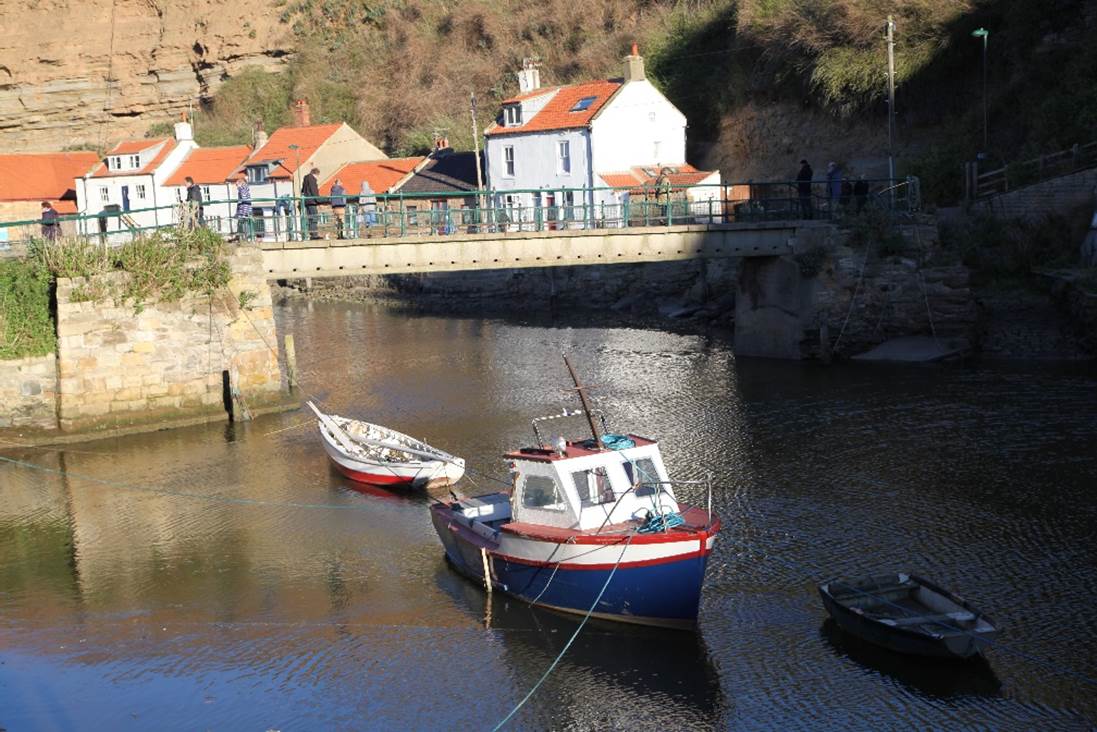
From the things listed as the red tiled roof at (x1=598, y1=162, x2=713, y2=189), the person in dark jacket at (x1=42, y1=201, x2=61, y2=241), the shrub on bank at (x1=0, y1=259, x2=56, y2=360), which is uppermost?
the red tiled roof at (x1=598, y1=162, x2=713, y2=189)

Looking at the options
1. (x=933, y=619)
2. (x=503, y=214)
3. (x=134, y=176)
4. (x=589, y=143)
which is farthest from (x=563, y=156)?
(x=933, y=619)

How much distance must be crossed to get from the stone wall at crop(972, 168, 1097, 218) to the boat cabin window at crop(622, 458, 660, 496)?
1064 inches

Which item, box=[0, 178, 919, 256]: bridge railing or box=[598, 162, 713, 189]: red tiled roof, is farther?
box=[598, 162, 713, 189]: red tiled roof

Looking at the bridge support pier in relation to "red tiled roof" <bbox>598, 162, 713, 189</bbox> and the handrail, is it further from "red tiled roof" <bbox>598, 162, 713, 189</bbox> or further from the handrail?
"red tiled roof" <bbox>598, 162, 713, 189</bbox>

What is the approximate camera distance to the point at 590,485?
68.5 ft

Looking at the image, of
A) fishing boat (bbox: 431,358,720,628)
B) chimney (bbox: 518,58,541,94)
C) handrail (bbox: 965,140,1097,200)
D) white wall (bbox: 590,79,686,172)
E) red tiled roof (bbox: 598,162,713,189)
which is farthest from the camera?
chimney (bbox: 518,58,541,94)

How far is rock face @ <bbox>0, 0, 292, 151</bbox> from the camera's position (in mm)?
99125

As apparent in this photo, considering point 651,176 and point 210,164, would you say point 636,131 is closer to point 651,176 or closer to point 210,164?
point 651,176

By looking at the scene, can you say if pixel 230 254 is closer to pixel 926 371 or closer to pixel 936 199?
pixel 926 371

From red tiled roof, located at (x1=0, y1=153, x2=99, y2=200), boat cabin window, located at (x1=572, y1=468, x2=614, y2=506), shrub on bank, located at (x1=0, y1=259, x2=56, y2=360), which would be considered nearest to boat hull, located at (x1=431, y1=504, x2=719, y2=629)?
boat cabin window, located at (x1=572, y1=468, x2=614, y2=506)

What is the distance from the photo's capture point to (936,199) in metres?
49.1

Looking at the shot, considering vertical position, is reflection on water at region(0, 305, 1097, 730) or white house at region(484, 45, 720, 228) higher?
white house at region(484, 45, 720, 228)

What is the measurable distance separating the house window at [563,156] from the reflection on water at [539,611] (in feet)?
75.2

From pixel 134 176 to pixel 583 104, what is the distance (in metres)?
30.6
